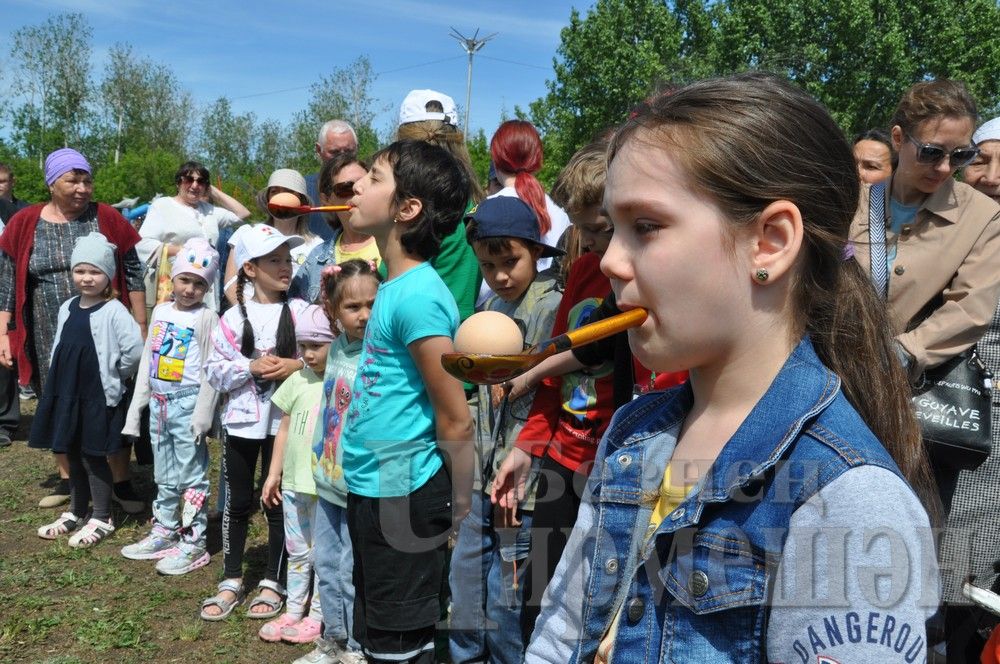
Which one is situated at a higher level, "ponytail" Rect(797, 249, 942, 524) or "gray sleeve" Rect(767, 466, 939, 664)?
"ponytail" Rect(797, 249, 942, 524)

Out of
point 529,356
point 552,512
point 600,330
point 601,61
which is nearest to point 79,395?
point 552,512

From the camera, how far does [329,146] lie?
4.88 metres

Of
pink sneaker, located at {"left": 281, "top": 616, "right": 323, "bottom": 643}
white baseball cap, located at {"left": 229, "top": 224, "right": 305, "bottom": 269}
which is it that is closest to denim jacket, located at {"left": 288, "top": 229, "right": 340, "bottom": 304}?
white baseball cap, located at {"left": 229, "top": 224, "right": 305, "bottom": 269}

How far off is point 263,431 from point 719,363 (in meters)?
2.94

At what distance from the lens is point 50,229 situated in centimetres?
526

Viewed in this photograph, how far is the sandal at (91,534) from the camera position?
4.50 meters

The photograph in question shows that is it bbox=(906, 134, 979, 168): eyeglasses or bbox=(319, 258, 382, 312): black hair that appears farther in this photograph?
bbox=(319, 258, 382, 312): black hair

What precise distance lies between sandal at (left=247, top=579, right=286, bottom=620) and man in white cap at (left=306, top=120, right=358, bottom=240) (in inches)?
82.4

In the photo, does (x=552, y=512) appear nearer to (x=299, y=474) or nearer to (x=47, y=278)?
(x=299, y=474)

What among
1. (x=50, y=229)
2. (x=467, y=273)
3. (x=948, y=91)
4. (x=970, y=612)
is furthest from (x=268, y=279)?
(x=970, y=612)

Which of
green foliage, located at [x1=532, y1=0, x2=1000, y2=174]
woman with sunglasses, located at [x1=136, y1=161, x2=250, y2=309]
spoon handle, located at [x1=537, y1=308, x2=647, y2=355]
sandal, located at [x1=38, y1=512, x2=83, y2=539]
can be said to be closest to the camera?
spoon handle, located at [x1=537, y1=308, x2=647, y2=355]

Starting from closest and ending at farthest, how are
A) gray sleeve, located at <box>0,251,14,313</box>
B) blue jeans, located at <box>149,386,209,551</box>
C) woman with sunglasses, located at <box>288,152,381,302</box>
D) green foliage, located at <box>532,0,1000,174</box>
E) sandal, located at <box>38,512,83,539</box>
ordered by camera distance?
woman with sunglasses, located at <box>288,152,381,302</box>, blue jeans, located at <box>149,386,209,551</box>, sandal, located at <box>38,512,83,539</box>, gray sleeve, located at <box>0,251,14,313</box>, green foliage, located at <box>532,0,1000,174</box>

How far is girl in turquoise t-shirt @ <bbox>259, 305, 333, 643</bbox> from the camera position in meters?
3.43

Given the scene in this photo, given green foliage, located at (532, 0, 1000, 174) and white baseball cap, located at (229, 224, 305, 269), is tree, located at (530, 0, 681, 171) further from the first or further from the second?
white baseball cap, located at (229, 224, 305, 269)
